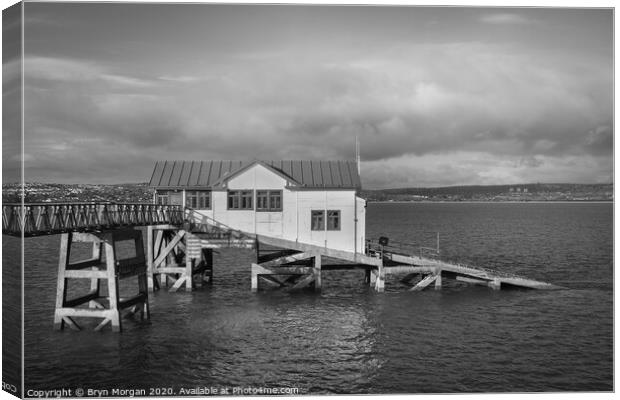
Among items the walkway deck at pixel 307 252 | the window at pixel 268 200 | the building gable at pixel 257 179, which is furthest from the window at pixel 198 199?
Answer: the window at pixel 268 200

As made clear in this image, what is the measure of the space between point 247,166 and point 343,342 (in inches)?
554

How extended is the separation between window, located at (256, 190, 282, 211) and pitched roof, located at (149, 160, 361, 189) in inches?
45.7

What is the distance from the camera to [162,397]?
18.0 m

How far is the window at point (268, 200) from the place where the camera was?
1420 inches

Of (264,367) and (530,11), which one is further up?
(530,11)

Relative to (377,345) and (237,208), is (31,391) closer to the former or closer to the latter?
(377,345)

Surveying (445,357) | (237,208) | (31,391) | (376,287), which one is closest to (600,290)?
(376,287)

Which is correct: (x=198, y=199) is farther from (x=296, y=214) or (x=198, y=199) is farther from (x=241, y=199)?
(x=296, y=214)

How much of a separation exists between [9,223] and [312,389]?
10.6 m

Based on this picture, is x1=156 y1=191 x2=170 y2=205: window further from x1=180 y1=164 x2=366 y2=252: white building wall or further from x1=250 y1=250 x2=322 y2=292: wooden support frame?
x1=250 y1=250 x2=322 y2=292: wooden support frame

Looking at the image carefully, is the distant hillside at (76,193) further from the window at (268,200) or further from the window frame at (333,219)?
the window frame at (333,219)

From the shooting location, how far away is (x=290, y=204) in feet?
Answer: 118

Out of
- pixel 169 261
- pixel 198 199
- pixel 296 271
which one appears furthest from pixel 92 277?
pixel 169 261

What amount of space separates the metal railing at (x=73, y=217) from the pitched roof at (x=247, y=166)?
113 inches
